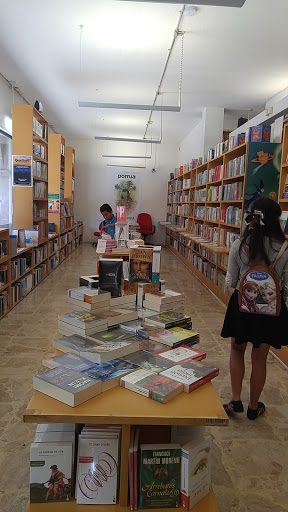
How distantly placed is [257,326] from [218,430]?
2.64ft

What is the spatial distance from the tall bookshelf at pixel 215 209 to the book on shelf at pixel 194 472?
9.91ft

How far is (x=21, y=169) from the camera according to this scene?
249 inches

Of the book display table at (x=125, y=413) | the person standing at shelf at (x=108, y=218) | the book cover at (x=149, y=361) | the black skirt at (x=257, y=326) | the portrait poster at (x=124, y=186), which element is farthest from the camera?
the portrait poster at (x=124, y=186)

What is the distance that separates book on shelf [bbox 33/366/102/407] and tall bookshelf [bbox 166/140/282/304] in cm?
316

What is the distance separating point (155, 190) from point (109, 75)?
7.49 meters

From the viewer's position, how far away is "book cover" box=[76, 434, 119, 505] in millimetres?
1632

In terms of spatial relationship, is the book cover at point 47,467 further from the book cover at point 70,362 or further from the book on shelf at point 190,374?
the book on shelf at point 190,374

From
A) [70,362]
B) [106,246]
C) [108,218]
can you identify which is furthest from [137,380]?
[108,218]

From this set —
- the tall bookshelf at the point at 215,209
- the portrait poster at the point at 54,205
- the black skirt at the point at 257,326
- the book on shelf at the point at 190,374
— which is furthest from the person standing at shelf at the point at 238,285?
the portrait poster at the point at 54,205

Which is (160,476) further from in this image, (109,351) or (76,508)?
(109,351)

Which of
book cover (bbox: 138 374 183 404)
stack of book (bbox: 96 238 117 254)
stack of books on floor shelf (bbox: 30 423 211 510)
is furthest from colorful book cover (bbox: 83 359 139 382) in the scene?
stack of book (bbox: 96 238 117 254)

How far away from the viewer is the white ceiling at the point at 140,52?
177 inches

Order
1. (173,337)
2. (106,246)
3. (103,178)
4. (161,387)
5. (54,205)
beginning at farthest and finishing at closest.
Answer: (103,178) → (54,205) → (106,246) → (173,337) → (161,387)

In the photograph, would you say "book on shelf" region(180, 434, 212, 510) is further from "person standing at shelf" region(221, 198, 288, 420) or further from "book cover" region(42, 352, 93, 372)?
"person standing at shelf" region(221, 198, 288, 420)
